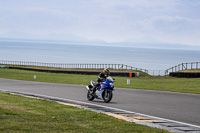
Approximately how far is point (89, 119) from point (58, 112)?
1.69 m

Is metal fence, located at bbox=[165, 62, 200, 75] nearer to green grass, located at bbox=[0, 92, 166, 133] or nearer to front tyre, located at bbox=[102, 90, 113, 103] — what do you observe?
front tyre, located at bbox=[102, 90, 113, 103]

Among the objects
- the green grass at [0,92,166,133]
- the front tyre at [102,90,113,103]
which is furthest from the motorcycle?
the green grass at [0,92,166,133]

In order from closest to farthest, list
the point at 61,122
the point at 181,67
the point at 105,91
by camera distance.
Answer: the point at 61,122, the point at 105,91, the point at 181,67

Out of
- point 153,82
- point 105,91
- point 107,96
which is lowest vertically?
point 107,96

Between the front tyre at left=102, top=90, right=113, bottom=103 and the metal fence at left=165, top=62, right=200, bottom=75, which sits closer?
the front tyre at left=102, top=90, right=113, bottom=103

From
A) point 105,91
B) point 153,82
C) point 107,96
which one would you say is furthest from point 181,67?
point 107,96

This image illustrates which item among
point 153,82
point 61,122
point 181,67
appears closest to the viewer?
point 61,122

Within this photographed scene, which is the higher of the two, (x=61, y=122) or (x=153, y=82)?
(x=153, y=82)

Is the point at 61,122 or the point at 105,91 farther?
the point at 105,91

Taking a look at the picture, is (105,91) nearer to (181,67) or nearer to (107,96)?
(107,96)

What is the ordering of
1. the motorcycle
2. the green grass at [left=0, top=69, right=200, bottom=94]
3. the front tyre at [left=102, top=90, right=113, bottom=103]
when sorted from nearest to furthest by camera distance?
the motorcycle, the front tyre at [left=102, top=90, right=113, bottom=103], the green grass at [left=0, top=69, right=200, bottom=94]

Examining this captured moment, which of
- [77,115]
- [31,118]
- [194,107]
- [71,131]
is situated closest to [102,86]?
[194,107]

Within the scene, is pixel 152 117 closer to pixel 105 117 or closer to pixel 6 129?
pixel 105 117

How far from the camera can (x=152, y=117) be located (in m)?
11.5
